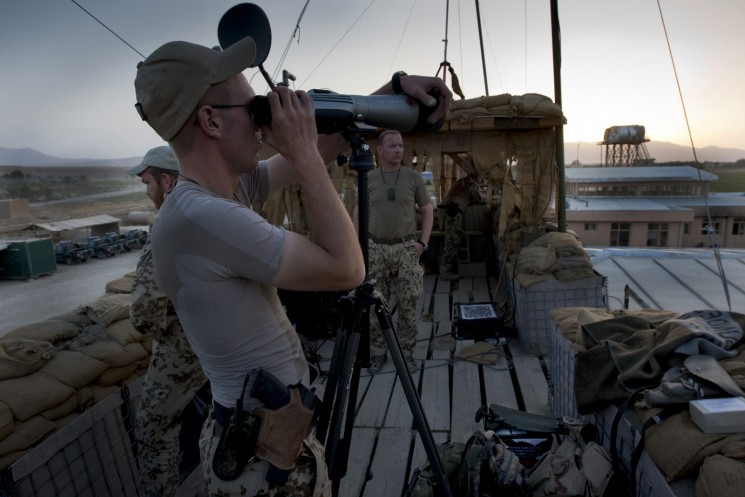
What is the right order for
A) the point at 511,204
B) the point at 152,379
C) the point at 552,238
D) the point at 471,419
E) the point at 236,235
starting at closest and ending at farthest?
1. the point at 236,235
2. the point at 152,379
3. the point at 471,419
4. the point at 552,238
5. the point at 511,204

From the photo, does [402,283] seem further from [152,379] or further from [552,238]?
[152,379]

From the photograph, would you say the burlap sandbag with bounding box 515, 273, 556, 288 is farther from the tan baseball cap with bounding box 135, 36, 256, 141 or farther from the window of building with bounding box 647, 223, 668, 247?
the window of building with bounding box 647, 223, 668, 247

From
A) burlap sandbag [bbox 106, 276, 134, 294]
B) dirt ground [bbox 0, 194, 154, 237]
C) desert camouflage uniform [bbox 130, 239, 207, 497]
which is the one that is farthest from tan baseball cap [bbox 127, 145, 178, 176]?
dirt ground [bbox 0, 194, 154, 237]

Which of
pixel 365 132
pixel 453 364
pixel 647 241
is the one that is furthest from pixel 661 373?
pixel 647 241

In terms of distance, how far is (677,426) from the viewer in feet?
4.73

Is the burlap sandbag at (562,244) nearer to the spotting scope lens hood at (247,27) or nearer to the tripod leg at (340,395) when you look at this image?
the tripod leg at (340,395)

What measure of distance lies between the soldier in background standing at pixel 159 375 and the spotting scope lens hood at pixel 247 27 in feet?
3.74

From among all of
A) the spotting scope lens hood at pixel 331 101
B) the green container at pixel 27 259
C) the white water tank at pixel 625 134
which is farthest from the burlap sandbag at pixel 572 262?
the white water tank at pixel 625 134

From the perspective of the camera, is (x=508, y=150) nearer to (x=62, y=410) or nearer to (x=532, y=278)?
(x=532, y=278)

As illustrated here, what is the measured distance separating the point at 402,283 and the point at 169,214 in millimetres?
3096

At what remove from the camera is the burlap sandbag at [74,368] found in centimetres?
216

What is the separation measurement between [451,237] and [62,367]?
6.14 metres

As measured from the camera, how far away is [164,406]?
2232 millimetres

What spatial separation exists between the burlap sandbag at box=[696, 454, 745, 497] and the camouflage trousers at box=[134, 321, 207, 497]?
209 cm
